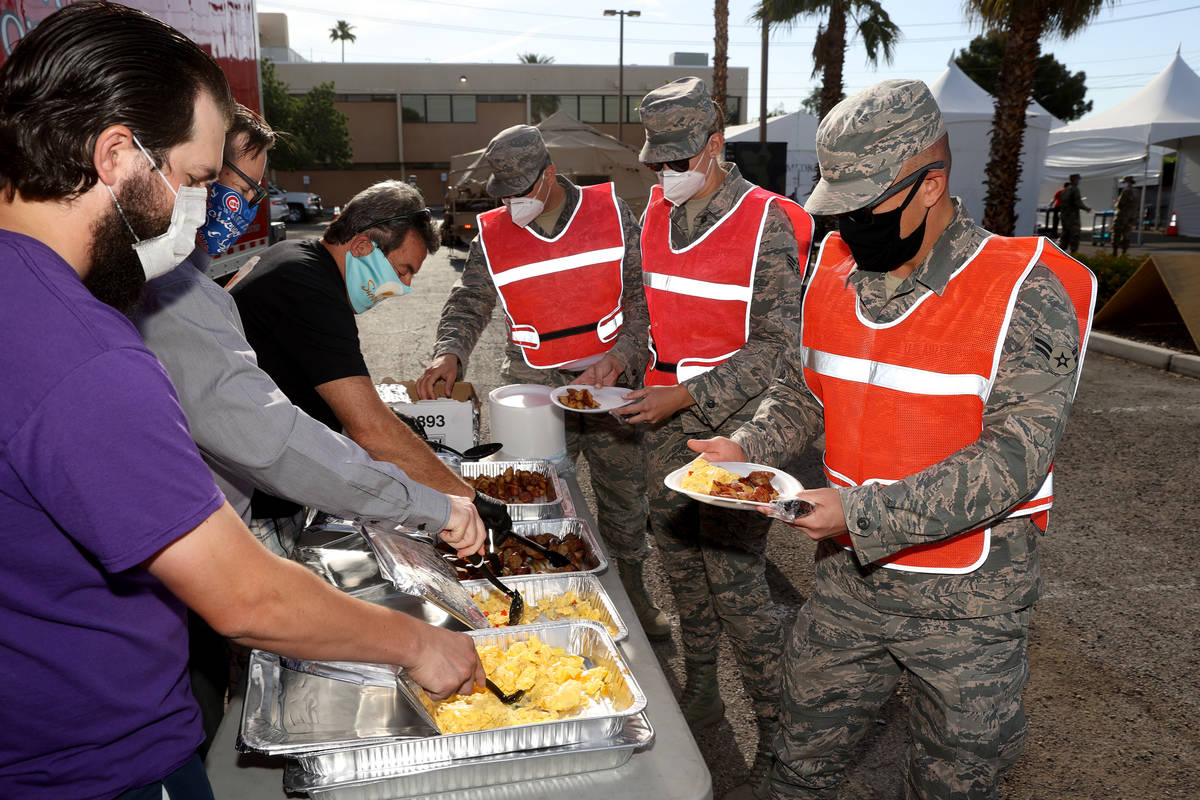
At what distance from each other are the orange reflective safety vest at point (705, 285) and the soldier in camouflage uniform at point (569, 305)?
37 cm

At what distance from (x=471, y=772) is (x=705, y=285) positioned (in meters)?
2.07

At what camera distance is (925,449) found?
6.41 ft

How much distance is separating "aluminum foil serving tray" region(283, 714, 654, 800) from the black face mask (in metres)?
1.22

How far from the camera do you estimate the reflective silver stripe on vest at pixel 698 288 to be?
3.06 metres

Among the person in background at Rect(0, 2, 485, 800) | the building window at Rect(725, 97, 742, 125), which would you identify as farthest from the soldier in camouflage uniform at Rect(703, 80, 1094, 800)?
the building window at Rect(725, 97, 742, 125)

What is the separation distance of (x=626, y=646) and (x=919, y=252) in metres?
1.19

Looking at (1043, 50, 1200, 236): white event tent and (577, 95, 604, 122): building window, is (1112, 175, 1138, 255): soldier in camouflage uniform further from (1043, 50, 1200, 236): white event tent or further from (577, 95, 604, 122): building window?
(577, 95, 604, 122): building window

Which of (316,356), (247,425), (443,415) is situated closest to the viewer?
(247,425)

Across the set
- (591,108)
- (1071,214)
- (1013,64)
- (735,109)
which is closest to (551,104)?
(591,108)

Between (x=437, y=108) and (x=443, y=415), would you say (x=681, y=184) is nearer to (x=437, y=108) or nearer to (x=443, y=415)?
(x=443, y=415)

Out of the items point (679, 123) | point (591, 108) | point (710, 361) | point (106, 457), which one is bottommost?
point (710, 361)

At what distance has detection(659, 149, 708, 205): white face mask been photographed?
322 cm

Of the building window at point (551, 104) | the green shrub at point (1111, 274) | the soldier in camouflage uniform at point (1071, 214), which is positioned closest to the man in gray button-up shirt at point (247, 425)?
the green shrub at point (1111, 274)

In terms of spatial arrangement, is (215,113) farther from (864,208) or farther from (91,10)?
(864,208)
